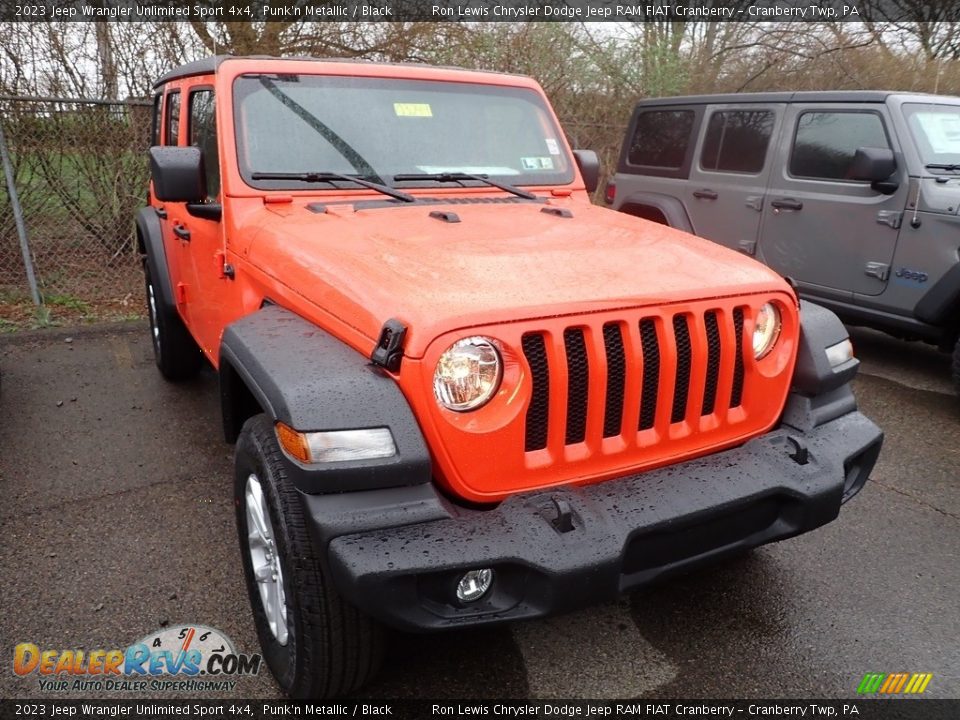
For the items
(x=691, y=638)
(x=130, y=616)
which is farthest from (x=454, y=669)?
(x=130, y=616)

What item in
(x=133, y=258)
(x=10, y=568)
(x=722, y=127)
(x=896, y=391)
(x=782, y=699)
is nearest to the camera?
(x=782, y=699)

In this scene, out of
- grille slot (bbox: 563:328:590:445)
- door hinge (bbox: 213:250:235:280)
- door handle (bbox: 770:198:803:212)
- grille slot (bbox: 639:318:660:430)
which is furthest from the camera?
door handle (bbox: 770:198:803:212)

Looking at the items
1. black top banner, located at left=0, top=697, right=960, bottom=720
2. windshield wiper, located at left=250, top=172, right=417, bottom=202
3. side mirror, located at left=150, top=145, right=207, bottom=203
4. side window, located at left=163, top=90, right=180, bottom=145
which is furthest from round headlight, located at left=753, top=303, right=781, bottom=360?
side window, located at left=163, top=90, right=180, bottom=145

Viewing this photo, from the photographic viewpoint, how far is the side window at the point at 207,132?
3.17 meters

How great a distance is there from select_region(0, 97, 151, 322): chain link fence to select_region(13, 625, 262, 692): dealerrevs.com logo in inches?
188

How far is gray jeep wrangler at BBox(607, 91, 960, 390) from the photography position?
4.88m

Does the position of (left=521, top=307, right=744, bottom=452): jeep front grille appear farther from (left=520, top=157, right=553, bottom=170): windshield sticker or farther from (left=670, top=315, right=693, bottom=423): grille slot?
(left=520, top=157, right=553, bottom=170): windshield sticker

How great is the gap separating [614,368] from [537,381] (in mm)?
251

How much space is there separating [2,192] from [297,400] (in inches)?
240

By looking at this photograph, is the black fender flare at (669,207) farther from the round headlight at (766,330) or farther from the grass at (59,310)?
the grass at (59,310)

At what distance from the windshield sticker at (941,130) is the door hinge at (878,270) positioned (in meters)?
0.84

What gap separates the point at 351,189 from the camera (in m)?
3.03

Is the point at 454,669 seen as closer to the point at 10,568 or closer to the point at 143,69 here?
the point at 10,568

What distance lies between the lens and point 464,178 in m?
3.29
